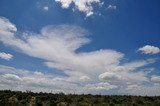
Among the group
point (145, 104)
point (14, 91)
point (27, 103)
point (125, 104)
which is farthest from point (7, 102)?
point (145, 104)

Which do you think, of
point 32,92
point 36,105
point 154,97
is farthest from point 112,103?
point 32,92

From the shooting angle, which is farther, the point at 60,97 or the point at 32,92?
the point at 32,92

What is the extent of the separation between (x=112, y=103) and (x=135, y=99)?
4112 mm

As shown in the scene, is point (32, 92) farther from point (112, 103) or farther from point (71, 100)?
point (112, 103)

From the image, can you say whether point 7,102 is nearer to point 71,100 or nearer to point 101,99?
point 71,100

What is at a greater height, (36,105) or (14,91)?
(14,91)

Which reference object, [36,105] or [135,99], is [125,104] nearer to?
[135,99]

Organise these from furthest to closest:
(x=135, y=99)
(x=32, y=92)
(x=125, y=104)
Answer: (x=32, y=92), (x=135, y=99), (x=125, y=104)

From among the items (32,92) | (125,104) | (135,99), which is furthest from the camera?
(32,92)

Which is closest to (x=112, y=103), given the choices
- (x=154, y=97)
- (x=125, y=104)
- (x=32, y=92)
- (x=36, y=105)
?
(x=125, y=104)

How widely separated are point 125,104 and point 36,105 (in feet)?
42.6

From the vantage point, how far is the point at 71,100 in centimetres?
4481

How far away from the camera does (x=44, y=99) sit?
46.2m

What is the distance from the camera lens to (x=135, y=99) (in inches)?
1741
